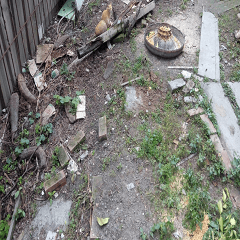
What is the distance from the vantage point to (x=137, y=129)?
17.4 ft

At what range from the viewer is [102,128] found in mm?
5117

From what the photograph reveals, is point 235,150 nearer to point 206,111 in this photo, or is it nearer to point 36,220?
point 206,111

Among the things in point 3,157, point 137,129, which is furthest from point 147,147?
point 3,157

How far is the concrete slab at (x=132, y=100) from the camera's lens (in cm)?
562

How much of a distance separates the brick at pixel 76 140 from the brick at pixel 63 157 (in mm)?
140

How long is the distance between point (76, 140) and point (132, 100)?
1557mm

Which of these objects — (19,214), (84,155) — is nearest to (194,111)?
(84,155)

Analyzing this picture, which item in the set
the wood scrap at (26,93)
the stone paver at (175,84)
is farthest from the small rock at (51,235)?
the stone paver at (175,84)

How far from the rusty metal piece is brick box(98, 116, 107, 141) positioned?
2561 mm

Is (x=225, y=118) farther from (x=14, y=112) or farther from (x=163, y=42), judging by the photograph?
(x=14, y=112)

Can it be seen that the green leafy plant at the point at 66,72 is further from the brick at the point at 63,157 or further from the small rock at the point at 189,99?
the small rock at the point at 189,99

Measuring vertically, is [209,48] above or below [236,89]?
above

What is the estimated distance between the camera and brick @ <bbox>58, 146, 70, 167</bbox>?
475 centimetres

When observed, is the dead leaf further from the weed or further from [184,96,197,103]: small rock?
[184,96,197,103]: small rock
